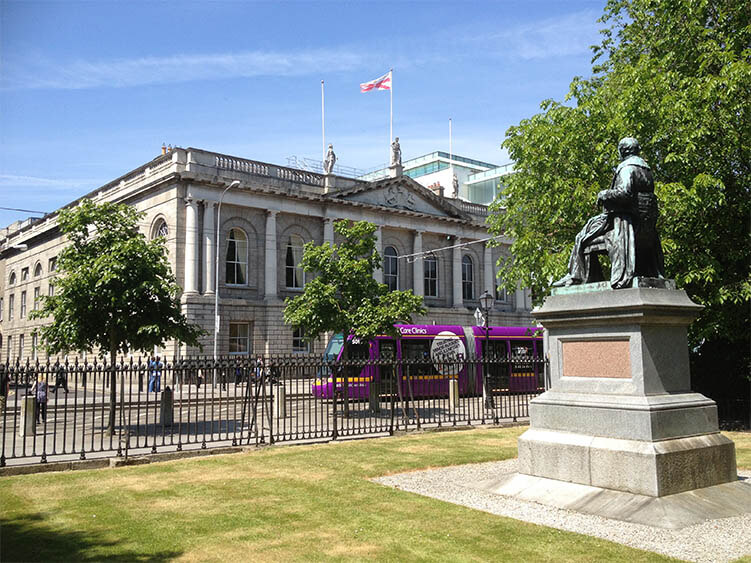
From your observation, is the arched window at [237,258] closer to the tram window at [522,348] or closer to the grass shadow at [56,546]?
the tram window at [522,348]

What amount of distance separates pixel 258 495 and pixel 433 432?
859cm

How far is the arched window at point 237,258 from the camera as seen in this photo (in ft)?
136

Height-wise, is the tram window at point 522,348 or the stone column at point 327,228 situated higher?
the stone column at point 327,228

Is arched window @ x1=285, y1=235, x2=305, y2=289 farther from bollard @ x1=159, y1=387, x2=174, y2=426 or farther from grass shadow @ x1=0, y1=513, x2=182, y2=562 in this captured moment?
grass shadow @ x1=0, y1=513, x2=182, y2=562

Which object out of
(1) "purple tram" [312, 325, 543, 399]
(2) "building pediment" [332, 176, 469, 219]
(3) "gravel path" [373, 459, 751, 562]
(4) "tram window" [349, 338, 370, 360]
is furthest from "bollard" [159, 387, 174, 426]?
(2) "building pediment" [332, 176, 469, 219]

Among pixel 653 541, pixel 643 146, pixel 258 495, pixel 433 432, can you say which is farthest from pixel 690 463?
pixel 643 146

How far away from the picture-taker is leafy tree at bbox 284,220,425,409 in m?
21.3

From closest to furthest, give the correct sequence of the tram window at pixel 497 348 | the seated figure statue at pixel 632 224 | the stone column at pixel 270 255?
the seated figure statue at pixel 632 224
the tram window at pixel 497 348
the stone column at pixel 270 255

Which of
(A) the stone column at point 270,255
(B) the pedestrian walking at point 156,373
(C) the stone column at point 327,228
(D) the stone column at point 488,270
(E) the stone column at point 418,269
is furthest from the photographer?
(D) the stone column at point 488,270

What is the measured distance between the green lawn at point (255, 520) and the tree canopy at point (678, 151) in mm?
8900

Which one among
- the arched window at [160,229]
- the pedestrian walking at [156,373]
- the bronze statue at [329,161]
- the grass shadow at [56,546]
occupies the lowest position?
the grass shadow at [56,546]

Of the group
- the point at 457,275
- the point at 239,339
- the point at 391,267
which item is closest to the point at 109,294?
the point at 239,339

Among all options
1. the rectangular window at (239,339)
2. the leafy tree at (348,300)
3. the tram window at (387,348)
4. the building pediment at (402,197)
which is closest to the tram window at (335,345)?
the tram window at (387,348)

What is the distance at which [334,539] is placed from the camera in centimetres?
693
